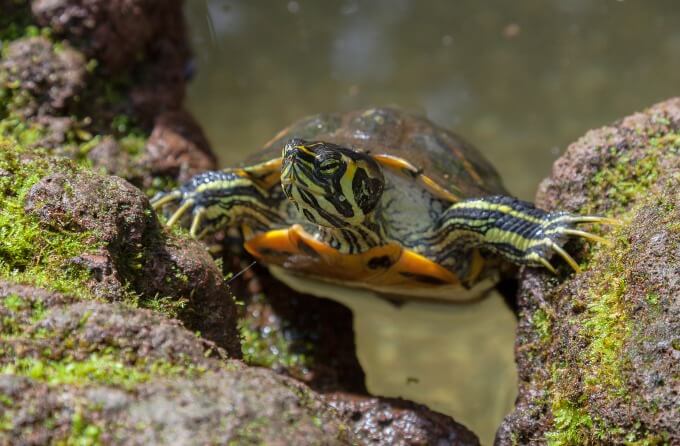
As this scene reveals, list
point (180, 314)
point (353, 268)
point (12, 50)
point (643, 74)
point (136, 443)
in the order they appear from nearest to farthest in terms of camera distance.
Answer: point (136, 443) → point (180, 314) → point (353, 268) → point (12, 50) → point (643, 74)

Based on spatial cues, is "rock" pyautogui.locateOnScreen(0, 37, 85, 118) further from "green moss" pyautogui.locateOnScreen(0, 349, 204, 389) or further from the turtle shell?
"green moss" pyautogui.locateOnScreen(0, 349, 204, 389)

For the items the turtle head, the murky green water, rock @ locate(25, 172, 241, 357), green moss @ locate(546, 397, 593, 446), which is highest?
the murky green water

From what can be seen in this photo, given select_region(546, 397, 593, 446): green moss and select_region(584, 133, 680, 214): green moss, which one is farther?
select_region(584, 133, 680, 214): green moss

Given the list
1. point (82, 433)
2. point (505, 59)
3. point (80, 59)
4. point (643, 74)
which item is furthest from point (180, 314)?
point (643, 74)

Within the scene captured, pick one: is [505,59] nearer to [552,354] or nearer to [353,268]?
[353,268]

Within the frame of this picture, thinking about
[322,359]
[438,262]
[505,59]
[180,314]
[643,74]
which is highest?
[643,74]

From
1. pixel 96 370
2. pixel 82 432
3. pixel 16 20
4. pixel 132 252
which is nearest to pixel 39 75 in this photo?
pixel 16 20

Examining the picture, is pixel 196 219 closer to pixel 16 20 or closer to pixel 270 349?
pixel 270 349

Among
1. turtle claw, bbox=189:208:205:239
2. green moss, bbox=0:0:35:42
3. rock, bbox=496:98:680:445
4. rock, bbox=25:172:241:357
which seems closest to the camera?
rock, bbox=496:98:680:445

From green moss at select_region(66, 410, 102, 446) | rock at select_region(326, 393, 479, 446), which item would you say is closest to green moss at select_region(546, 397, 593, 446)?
rock at select_region(326, 393, 479, 446)
